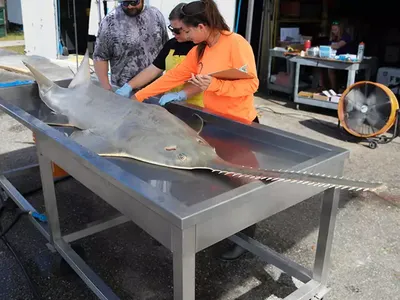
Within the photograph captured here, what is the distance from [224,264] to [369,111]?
296cm

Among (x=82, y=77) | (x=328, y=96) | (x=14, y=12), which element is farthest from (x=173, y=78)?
(x=14, y=12)

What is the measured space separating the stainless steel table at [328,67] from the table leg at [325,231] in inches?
162

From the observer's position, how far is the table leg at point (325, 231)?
1.98 m

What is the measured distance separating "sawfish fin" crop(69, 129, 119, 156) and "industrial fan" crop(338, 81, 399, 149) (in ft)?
12.0

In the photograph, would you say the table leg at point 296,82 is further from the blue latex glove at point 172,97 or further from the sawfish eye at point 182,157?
the sawfish eye at point 182,157

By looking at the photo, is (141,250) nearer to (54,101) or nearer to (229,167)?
(54,101)

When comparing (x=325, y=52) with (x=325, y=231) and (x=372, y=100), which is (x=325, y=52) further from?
(x=325, y=231)

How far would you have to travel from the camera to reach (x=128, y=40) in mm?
3545

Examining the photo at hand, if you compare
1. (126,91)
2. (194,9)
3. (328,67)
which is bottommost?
(328,67)

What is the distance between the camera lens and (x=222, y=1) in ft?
21.8

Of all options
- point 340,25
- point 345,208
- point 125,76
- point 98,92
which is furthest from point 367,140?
point 98,92

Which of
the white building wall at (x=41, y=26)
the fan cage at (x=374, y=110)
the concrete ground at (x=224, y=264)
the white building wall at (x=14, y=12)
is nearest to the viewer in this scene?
the concrete ground at (x=224, y=264)

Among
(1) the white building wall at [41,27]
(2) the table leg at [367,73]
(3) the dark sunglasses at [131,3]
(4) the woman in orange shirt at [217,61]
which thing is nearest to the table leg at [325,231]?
(4) the woman in orange shirt at [217,61]

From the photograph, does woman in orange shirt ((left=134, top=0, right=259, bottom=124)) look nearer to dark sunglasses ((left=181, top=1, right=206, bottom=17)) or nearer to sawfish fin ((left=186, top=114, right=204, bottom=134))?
dark sunglasses ((left=181, top=1, right=206, bottom=17))
